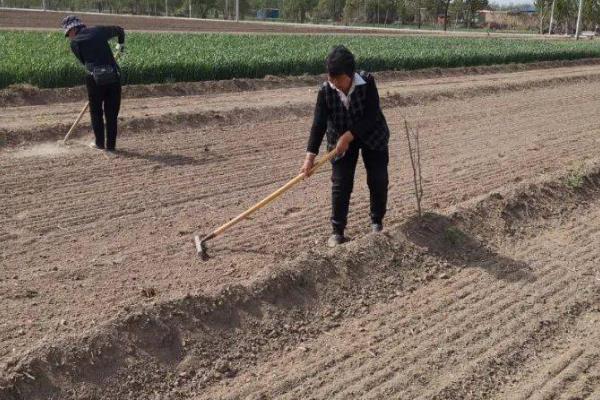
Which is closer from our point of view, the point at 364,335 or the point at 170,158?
the point at 364,335

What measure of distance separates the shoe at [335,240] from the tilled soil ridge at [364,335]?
0.84ft

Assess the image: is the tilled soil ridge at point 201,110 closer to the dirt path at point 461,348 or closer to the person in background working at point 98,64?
the person in background working at point 98,64

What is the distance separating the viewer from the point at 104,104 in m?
8.09

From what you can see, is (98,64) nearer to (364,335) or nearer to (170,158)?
(170,158)

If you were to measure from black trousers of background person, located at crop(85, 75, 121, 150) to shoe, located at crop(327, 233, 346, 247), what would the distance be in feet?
12.6

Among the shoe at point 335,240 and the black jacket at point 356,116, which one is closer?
the black jacket at point 356,116

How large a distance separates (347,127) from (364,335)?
5.36 ft

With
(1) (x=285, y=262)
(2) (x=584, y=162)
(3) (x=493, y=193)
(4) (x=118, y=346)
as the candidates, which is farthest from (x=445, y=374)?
(2) (x=584, y=162)

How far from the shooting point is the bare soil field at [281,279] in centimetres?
376

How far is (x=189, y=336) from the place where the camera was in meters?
4.00

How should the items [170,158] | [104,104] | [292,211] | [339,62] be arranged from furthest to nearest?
[170,158], [104,104], [292,211], [339,62]

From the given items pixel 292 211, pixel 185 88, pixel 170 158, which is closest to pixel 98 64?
pixel 170 158

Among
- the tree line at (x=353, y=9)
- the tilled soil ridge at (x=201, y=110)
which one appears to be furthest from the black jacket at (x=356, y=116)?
the tree line at (x=353, y=9)

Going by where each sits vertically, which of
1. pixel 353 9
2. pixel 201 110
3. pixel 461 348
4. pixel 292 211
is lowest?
pixel 461 348
